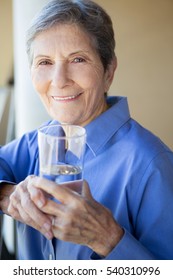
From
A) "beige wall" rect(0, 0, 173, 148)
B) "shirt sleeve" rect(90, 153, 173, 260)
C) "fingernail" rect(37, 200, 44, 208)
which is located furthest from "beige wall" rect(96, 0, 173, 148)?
"fingernail" rect(37, 200, 44, 208)

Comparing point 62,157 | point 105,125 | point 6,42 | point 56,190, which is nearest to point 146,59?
point 6,42

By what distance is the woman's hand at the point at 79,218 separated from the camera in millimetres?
699

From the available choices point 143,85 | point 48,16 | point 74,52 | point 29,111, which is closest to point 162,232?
point 74,52

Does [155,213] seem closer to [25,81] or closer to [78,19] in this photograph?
[78,19]

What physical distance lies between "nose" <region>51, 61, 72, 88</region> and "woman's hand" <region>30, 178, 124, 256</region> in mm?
338

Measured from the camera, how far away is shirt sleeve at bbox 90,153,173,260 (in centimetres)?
89

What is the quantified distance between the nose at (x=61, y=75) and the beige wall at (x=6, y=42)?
1723 millimetres

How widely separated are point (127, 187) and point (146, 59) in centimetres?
224

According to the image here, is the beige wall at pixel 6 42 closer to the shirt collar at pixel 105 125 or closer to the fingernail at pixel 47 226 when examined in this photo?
the shirt collar at pixel 105 125

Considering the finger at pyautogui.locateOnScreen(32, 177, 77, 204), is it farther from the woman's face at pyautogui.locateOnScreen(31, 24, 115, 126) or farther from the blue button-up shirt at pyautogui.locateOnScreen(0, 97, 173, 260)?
the woman's face at pyautogui.locateOnScreen(31, 24, 115, 126)

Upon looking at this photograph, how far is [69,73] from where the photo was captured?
3.30 ft

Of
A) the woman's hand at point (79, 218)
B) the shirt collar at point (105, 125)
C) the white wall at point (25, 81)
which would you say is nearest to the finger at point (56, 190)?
the woman's hand at point (79, 218)
